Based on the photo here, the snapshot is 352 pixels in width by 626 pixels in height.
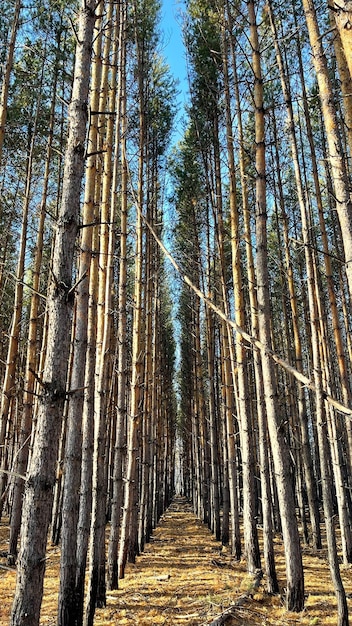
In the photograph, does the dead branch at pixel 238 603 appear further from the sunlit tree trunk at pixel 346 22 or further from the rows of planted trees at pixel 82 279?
the sunlit tree trunk at pixel 346 22

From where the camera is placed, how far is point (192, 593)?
6355 millimetres

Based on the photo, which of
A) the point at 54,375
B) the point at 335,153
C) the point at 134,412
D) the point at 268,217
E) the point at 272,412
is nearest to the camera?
the point at 54,375

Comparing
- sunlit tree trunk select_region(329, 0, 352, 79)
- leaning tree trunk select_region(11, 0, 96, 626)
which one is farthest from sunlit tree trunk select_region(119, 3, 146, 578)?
sunlit tree trunk select_region(329, 0, 352, 79)

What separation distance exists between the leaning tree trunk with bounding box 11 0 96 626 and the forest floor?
3.14 meters

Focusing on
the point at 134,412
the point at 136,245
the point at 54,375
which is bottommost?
the point at 54,375

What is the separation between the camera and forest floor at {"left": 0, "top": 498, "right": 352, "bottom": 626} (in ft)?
16.8

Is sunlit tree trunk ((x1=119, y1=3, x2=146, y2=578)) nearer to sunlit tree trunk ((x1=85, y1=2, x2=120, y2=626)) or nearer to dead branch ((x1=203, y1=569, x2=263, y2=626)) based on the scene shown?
sunlit tree trunk ((x1=85, y1=2, x2=120, y2=626))

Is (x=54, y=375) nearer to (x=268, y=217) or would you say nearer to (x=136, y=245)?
(x=136, y=245)

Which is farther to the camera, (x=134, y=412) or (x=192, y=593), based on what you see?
(x=134, y=412)

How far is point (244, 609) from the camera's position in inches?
207

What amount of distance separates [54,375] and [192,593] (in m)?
5.22

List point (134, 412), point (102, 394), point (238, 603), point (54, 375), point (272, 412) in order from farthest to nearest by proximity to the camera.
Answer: point (134, 412) → point (102, 394) → point (272, 412) → point (238, 603) → point (54, 375)

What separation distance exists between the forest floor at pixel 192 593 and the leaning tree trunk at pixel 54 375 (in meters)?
3.14

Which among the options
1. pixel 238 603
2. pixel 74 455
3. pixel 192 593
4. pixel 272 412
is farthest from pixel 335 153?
pixel 192 593
